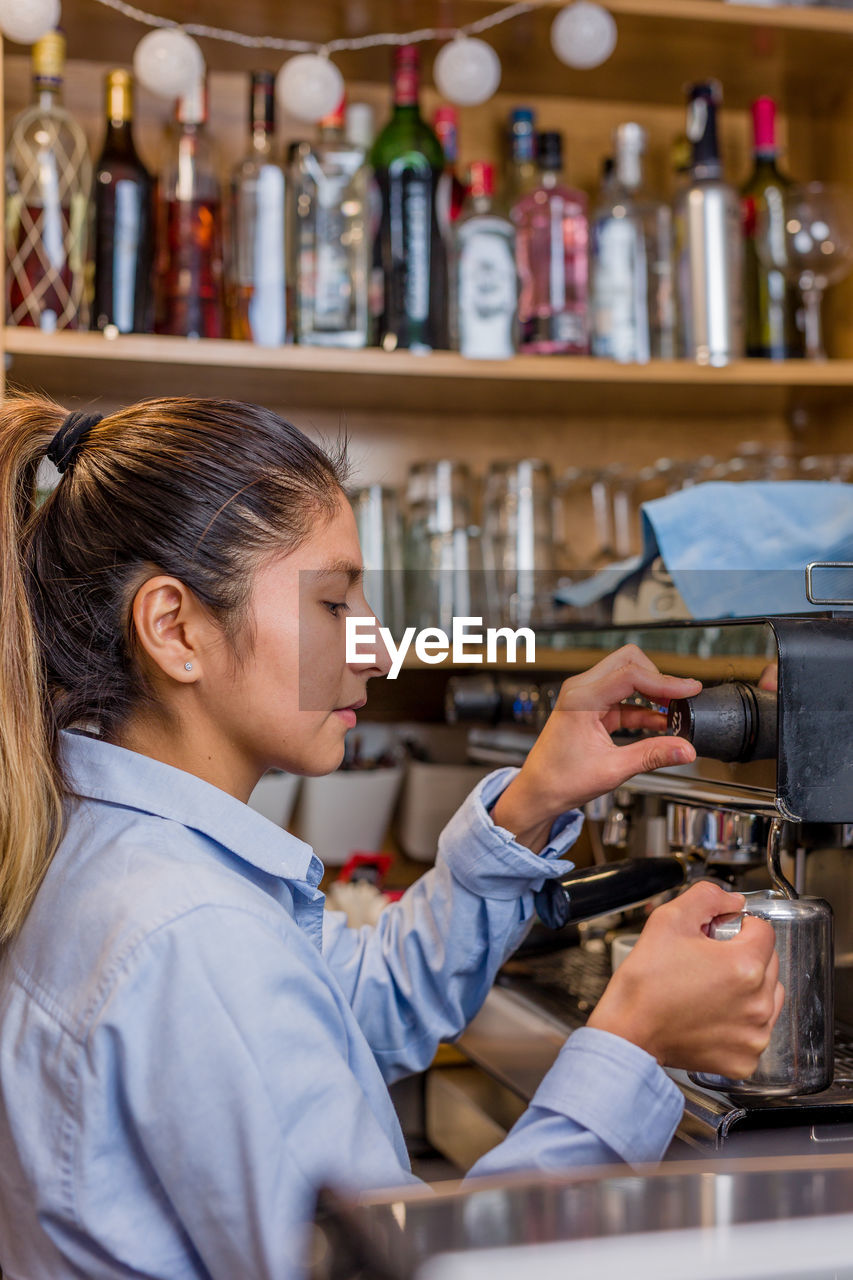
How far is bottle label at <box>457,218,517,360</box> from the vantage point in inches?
52.1

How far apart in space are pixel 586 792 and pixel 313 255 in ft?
2.41

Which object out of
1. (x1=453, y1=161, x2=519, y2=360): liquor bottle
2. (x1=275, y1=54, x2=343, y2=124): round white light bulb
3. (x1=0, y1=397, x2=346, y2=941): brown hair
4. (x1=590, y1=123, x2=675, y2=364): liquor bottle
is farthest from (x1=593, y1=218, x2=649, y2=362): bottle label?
(x1=0, y1=397, x2=346, y2=941): brown hair

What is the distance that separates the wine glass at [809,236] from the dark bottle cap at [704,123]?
0.09m

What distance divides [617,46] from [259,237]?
460mm

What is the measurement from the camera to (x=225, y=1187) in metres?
0.54

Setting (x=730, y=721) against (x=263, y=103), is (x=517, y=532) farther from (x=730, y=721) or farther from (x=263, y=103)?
(x=730, y=721)

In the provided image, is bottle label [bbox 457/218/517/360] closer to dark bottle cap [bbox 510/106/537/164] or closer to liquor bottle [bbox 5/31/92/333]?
dark bottle cap [bbox 510/106/537/164]

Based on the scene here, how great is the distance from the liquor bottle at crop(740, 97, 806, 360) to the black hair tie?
909 mm

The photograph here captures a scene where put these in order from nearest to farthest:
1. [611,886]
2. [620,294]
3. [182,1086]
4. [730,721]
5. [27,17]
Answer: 1. [182,1086]
2. [730,721]
3. [611,886]
4. [27,17]
5. [620,294]

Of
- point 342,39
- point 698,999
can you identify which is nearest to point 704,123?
point 342,39

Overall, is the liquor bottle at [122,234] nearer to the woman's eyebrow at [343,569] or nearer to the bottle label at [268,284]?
the bottle label at [268,284]

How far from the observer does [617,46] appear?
1392 mm

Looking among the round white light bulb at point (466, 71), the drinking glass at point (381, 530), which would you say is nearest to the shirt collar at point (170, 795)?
the drinking glass at point (381, 530)

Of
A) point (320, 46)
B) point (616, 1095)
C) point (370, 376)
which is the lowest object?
point (616, 1095)
